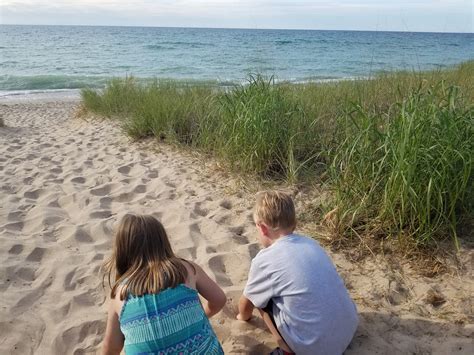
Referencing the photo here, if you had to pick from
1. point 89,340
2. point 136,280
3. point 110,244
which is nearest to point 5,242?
point 110,244

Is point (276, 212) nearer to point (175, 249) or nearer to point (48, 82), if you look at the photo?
point (175, 249)

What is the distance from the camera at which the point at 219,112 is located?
5102 millimetres

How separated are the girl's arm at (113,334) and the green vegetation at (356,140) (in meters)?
1.72

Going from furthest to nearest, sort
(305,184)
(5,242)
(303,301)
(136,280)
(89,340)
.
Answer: (305,184)
(5,242)
(89,340)
(303,301)
(136,280)

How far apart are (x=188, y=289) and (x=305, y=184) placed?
2309 millimetres

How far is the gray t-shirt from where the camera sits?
1975 millimetres

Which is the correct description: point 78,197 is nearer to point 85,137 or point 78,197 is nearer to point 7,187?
Answer: point 7,187

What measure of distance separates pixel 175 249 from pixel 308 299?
1445 mm

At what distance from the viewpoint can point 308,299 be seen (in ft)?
6.48

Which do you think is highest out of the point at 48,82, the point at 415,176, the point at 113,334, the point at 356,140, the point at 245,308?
the point at 356,140

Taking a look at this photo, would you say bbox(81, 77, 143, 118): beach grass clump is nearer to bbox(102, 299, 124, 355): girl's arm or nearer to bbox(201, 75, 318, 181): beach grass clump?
bbox(201, 75, 318, 181): beach grass clump

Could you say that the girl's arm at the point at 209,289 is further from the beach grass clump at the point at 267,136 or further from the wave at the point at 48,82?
the wave at the point at 48,82

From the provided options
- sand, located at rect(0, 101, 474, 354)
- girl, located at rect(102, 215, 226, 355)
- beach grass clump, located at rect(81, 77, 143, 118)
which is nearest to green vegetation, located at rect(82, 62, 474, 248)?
sand, located at rect(0, 101, 474, 354)

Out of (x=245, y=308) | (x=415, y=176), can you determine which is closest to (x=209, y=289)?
(x=245, y=308)
